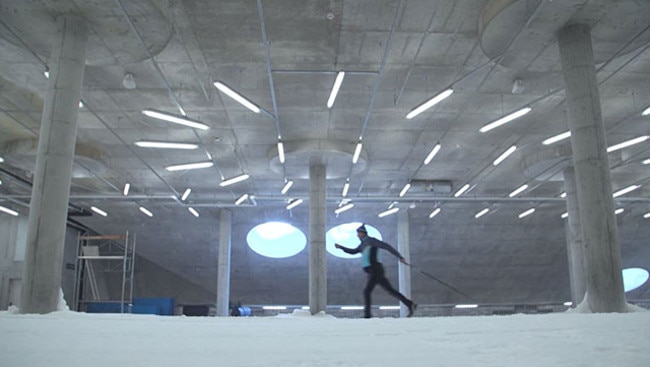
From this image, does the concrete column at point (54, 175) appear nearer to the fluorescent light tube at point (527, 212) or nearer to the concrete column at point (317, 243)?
the concrete column at point (317, 243)

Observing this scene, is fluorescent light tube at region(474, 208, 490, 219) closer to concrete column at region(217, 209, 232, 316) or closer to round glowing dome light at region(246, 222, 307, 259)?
round glowing dome light at region(246, 222, 307, 259)

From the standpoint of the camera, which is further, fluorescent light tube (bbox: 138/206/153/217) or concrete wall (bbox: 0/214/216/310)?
concrete wall (bbox: 0/214/216/310)

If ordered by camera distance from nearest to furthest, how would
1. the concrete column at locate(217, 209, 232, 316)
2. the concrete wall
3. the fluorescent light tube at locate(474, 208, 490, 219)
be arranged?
1. the concrete column at locate(217, 209, 232, 316)
2. the concrete wall
3. the fluorescent light tube at locate(474, 208, 490, 219)

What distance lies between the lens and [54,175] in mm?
11773

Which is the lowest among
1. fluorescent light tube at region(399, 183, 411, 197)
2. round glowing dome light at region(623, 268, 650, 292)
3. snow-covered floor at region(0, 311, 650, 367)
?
snow-covered floor at region(0, 311, 650, 367)

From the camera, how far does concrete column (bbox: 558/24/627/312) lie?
1198 cm

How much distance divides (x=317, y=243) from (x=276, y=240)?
14209mm

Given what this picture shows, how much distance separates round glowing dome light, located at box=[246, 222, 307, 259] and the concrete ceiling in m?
0.62

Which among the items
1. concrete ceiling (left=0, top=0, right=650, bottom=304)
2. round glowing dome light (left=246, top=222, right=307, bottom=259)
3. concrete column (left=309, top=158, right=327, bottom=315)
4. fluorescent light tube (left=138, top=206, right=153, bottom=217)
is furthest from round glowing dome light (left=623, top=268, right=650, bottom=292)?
fluorescent light tube (left=138, top=206, right=153, bottom=217)

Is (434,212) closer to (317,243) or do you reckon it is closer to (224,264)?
(317,243)

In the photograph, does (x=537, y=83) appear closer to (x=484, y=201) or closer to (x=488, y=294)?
(x=484, y=201)

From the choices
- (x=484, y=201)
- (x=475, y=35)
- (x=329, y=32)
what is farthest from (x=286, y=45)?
(x=484, y=201)

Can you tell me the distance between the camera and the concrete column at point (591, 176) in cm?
1198

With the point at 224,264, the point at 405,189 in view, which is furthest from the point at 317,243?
the point at 224,264
